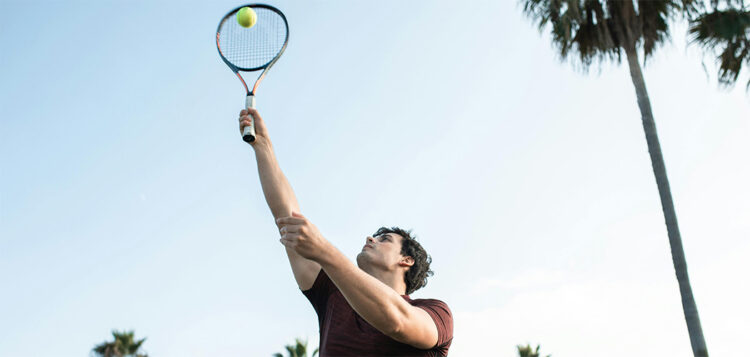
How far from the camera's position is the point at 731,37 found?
1046 centimetres

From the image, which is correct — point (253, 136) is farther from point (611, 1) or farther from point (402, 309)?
point (611, 1)

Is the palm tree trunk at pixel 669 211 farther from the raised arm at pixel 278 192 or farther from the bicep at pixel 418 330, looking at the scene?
the bicep at pixel 418 330

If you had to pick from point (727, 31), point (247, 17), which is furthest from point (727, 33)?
point (247, 17)

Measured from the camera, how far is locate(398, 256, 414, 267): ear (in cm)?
439

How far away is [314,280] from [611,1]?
826cm

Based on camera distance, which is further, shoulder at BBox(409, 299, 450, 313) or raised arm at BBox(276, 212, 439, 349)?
shoulder at BBox(409, 299, 450, 313)

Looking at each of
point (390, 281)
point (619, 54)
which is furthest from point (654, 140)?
point (390, 281)

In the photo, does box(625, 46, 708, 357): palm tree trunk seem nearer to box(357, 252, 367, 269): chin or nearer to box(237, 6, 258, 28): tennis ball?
box(357, 252, 367, 269): chin

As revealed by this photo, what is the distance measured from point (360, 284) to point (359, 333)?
1.08 m

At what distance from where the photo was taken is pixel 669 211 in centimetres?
898

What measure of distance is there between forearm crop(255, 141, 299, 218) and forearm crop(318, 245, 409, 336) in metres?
1.33

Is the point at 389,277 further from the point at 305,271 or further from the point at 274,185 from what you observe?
the point at 274,185

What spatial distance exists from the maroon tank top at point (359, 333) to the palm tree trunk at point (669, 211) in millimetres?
6166

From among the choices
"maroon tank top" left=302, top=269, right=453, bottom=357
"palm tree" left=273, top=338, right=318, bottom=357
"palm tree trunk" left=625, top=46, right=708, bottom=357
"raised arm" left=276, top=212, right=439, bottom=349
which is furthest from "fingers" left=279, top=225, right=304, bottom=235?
"palm tree" left=273, top=338, right=318, bottom=357
